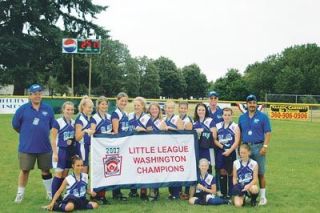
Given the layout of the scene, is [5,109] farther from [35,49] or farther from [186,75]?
[186,75]

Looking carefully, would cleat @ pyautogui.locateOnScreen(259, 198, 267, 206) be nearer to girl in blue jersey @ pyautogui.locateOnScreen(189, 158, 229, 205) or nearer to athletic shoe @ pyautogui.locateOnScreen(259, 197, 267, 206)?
athletic shoe @ pyautogui.locateOnScreen(259, 197, 267, 206)

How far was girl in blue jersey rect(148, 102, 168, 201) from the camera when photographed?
9.17 metres

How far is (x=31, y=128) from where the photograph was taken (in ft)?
28.2

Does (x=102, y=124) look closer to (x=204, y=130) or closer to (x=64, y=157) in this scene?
(x=64, y=157)

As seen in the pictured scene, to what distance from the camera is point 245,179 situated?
347 inches

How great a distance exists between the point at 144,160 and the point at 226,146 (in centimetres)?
153

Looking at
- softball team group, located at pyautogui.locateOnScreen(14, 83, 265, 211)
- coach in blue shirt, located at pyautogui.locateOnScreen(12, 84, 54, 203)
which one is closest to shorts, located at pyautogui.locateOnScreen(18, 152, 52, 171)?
coach in blue shirt, located at pyautogui.locateOnScreen(12, 84, 54, 203)

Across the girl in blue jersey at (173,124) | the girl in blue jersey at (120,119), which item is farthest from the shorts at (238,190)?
the girl in blue jersey at (120,119)

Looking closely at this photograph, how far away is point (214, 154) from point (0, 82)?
40.8 metres

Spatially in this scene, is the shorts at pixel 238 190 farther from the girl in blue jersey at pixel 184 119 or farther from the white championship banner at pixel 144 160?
the girl in blue jersey at pixel 184 119

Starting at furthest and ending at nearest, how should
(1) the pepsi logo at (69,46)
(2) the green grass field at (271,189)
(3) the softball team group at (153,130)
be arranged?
1. (1) the pepsi logo at (69,46)
2. (2) the green grass field at (271,189)
3. (3) the softball team group at (153,130)

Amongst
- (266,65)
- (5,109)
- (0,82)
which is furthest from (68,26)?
(266,65)

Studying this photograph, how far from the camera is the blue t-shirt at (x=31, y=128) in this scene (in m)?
8.62

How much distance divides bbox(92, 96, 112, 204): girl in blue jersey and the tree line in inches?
1509
